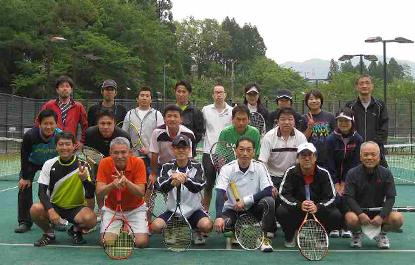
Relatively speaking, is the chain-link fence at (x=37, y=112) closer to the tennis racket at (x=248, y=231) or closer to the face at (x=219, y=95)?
the face at (x=219, y=95)

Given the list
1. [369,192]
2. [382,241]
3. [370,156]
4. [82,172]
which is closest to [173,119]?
[82,172]

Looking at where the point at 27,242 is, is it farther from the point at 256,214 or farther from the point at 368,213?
the point at 368,213

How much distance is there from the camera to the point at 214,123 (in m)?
7.71

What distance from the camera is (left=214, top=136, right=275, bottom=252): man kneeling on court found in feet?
20.3

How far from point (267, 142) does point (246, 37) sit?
101 meters

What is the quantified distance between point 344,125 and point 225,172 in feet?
5.15

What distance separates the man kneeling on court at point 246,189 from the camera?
6199mm

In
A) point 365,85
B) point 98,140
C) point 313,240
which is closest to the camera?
point 313,240

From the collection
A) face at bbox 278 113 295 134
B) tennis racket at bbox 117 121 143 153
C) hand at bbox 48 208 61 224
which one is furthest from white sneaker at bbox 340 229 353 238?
hand at bbox 48 208 61 224

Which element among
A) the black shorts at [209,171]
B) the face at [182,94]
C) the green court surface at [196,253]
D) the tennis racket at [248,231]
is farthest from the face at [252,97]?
the tennis racket at [248,231]

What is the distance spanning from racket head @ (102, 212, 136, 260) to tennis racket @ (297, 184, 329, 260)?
5.83 feet

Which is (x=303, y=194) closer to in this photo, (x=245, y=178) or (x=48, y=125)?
(x=245, y=178)

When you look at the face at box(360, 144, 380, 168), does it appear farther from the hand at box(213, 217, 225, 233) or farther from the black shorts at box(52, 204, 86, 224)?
the black shorts at box(52, 204, 86, 224)

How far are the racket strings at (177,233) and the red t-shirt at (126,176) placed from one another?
533 mm
